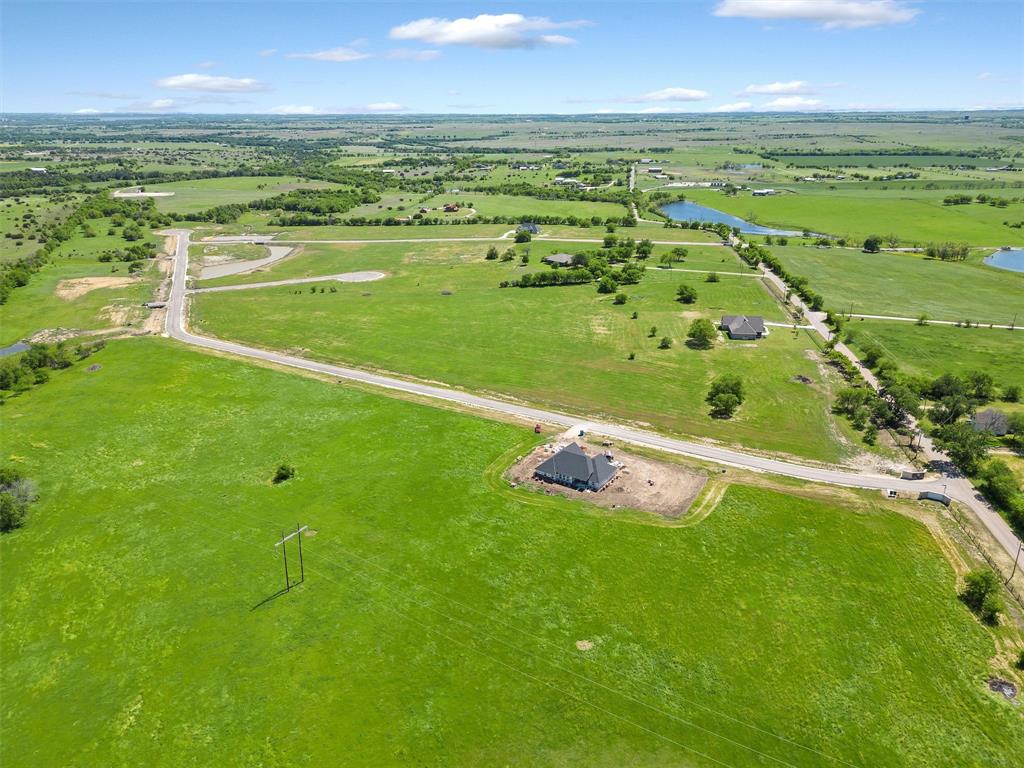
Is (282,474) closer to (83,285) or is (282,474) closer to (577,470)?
(577,470)

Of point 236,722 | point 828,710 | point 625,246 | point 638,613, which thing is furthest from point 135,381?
point 625,246

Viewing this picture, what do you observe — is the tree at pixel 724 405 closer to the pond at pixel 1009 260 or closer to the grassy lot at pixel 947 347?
the grassy lot at pixel 947 347

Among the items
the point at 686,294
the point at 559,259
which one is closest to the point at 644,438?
the point at 686,294

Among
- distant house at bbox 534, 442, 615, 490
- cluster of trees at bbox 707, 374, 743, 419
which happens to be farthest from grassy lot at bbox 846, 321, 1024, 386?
distant house at bbox 534, 442, 615, 490

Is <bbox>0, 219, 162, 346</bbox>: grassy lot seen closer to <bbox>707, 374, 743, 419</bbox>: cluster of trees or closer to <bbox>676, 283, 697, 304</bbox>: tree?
<bbox>707, 374, 743, 419</bbox>: cluster of trees

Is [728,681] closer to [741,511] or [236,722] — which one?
[741,511]

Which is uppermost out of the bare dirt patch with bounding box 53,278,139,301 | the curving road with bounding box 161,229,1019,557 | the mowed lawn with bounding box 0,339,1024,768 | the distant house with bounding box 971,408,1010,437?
the bare dirt patch with bounding box 53,278,139,301
